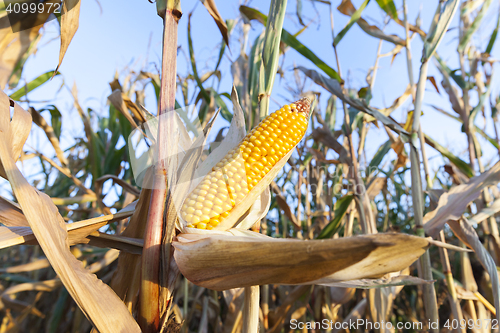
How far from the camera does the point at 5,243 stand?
52cm

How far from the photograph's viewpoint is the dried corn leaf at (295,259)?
13.0 inches

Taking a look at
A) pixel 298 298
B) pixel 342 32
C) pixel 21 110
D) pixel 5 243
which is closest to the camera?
pixel 5 243

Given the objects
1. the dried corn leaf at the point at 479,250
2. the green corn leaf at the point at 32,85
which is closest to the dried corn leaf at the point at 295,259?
the dried corn leaf at the point at 479,250

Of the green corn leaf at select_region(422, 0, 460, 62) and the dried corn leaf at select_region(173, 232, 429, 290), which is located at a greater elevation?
the green corn leaf at select_region(422, 0, 460, 62)

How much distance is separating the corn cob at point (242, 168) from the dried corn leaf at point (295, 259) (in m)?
0.20

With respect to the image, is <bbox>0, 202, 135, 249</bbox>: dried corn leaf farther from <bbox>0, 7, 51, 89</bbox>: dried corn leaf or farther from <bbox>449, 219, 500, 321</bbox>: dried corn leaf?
<bbox>449, 219, 500, 321</bbox>: dried corn leaf

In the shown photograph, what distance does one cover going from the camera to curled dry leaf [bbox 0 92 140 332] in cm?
46

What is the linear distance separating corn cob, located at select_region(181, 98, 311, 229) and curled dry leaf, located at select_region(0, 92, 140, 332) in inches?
8.3

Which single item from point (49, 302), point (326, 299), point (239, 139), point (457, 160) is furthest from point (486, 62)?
point (49, 302)

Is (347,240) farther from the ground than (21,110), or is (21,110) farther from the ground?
(21,110)

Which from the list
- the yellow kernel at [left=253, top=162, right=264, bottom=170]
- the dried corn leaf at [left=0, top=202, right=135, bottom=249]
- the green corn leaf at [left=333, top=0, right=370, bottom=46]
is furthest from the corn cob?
the green corn leaf at [left=333, top=0, right=370, bottom=46]

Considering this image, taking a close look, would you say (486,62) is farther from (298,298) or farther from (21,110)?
(21,110)

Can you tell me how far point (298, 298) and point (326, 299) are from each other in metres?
0.29

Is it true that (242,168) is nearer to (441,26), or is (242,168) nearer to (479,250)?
(479,250)
